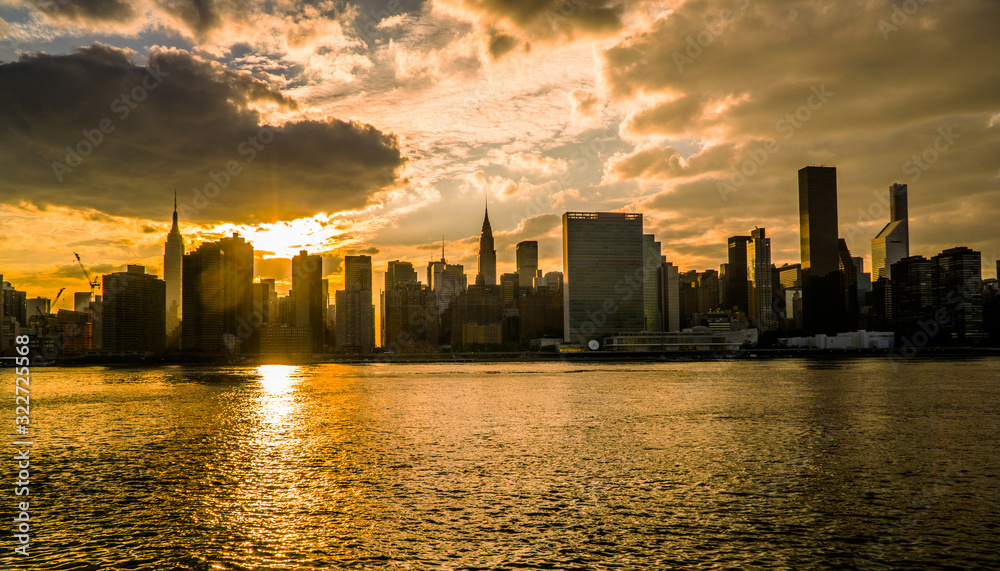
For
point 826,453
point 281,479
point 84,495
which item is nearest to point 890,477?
point 826,453

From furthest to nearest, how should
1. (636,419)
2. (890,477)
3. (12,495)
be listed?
(636,419) → (890,477) → (12,495)

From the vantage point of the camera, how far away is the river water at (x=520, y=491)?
2931 cm

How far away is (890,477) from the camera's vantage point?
44.0m

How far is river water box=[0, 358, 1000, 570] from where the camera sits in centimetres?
2931

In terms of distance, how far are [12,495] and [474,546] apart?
32.3 meters

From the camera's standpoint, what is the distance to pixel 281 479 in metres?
46.2

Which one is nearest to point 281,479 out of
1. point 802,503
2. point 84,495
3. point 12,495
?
point 84,495

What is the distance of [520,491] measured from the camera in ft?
134

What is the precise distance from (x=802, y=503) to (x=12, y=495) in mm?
49836

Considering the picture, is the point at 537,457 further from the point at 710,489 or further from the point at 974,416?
the point at 974,416

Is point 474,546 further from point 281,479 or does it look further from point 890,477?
point 890,477

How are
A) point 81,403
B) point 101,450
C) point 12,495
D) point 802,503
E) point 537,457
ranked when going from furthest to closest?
point 81,403
point 101,450
point 537,457
point 12,495
point 802,503

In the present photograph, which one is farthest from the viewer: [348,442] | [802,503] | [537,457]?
[348,442]

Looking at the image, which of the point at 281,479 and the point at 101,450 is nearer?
the point at 281,479
